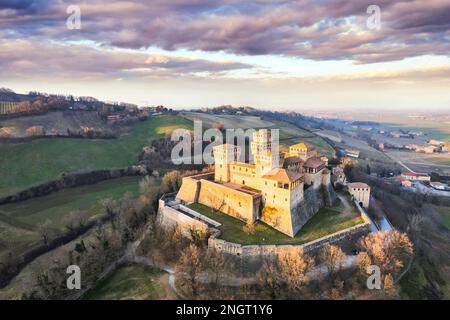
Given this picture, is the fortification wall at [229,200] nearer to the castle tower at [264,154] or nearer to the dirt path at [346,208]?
the castle tower at [264,154]

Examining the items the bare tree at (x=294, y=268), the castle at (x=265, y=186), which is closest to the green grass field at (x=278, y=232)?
the castle at (x=265, y=186)

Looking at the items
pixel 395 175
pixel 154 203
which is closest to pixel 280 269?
pixel 154 203

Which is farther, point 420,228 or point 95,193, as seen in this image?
point 95,193

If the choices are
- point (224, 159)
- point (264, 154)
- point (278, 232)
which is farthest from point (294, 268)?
point (224, 159)

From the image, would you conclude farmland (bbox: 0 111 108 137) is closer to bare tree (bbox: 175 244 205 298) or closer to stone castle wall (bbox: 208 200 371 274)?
bare tree (bbox: 175 244 205 298)

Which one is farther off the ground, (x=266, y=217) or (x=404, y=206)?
(x=266, y=217)

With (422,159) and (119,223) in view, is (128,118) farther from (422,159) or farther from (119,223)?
(422,159)
